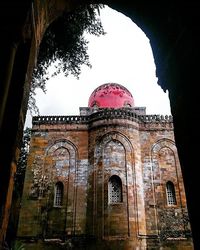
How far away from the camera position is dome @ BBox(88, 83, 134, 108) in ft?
85.9

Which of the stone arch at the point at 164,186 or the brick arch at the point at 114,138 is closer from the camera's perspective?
the stone arch at the point at 164,186

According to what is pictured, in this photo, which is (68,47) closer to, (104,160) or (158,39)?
(158,39)

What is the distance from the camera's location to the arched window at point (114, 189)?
644 inches

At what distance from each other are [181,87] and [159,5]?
Answer: 4.96ft

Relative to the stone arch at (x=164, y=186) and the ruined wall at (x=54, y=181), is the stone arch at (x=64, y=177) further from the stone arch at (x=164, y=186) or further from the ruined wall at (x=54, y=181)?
the stone arch at (x=164, y=186)

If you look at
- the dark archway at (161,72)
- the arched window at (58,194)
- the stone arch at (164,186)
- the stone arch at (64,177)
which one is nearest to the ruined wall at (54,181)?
the stone arch at (64,177)

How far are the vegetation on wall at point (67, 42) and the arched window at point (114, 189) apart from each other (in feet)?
27.9

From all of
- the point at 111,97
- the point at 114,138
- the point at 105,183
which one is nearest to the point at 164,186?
the point at 105,183

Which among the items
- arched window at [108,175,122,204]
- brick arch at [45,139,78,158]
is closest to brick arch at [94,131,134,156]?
brick arch at [45,139,78,158]

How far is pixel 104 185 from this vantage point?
16.5 m

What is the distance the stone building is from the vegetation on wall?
858cm

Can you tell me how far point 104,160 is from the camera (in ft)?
56.7

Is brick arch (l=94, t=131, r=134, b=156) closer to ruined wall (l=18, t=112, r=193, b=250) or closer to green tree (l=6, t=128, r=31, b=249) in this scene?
ruined wall (l=18, t=112, r=193, b=250)

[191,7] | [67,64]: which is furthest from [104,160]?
[191,7]
